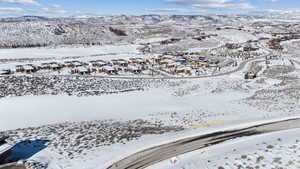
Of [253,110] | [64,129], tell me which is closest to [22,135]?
[64,129]

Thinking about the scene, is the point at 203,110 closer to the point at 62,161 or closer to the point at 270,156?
the point at 270,156

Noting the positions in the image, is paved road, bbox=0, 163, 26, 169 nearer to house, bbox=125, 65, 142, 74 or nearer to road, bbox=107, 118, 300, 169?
road, bbox=107, 118, 300, 169

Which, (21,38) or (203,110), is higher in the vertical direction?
(21,38)

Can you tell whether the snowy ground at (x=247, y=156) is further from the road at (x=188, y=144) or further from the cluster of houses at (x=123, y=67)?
the cluster of houses at (x=123, y=67)

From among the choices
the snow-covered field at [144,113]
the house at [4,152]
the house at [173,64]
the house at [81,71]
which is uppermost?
the house at [173,64]

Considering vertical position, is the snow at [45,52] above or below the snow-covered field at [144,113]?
above

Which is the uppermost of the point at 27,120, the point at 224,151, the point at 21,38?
the point at 21,38

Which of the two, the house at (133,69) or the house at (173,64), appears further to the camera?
the house at (173,64)

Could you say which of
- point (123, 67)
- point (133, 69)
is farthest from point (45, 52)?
point (133, 69)

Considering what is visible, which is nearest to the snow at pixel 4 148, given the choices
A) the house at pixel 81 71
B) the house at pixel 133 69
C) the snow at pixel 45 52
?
the house at pixel 81 71

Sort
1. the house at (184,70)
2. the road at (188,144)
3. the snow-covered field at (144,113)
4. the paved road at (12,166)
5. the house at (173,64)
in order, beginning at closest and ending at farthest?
the paved road at (12,166) → the road at (188,144) → the snow-covered field at (144,113) → the house at (184,70) → the house at (173,64)
